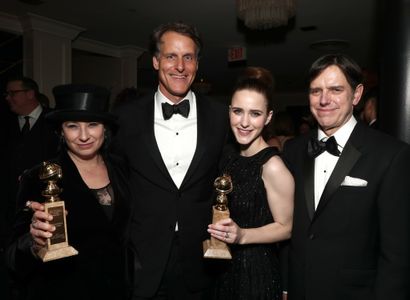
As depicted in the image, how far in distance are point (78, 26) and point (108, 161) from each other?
6524 mm

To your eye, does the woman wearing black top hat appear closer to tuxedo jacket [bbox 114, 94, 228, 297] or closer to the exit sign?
tuxedo jacket [bbox 114, 94, 228, 297]

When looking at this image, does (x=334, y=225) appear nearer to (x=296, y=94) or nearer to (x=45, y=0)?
(x=45, y=0)

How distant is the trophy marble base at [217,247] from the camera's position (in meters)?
2.02

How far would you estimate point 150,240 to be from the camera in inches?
90.4

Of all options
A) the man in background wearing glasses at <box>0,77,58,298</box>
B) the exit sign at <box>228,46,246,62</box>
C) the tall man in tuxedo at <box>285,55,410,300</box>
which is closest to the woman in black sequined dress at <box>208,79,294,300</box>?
the tall man in tuxedo at <box>285,55,410,300</box>

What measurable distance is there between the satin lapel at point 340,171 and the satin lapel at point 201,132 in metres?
0.76

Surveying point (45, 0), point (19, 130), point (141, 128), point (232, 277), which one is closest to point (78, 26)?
point (45, 0)

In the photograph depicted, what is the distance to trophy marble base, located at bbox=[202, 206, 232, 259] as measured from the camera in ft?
6.64

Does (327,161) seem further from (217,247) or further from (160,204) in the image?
(160,204)

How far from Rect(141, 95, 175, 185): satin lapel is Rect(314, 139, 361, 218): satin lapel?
865 mm

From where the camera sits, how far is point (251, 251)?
2.30 meters

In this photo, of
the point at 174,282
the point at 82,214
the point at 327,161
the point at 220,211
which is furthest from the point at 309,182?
the point at 82,214

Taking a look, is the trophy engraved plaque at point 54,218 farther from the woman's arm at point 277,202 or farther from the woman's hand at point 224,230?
the woman's arm at point 277,202

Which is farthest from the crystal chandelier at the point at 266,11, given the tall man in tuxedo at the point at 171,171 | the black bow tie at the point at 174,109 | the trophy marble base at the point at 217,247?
the trophy marble base at the point at 217,247
